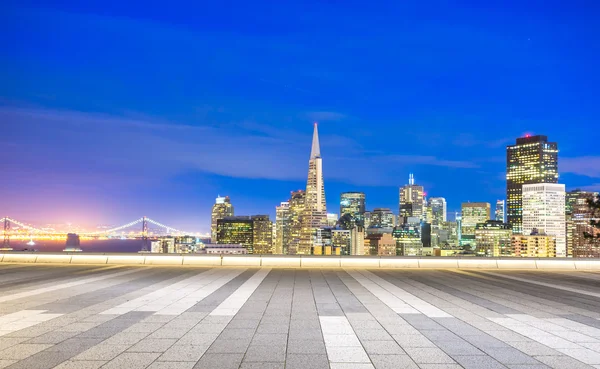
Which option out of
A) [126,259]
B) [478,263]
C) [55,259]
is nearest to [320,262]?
[478,263]

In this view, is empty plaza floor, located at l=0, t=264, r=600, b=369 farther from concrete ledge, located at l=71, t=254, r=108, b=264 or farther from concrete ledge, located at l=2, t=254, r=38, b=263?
concrete ledge, located at l=2, t=254, r=38, b=263

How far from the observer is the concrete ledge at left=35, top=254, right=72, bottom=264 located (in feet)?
92.5

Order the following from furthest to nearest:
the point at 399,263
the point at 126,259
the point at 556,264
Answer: the point at 556,264 < the point at 399,263 < the point at 126,259

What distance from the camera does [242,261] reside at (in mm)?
28359

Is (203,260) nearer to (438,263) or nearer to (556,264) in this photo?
(438,263)

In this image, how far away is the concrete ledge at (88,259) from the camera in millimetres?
28094

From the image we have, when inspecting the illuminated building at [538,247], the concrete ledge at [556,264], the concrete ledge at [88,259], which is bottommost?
the illuminated building at [538,247]

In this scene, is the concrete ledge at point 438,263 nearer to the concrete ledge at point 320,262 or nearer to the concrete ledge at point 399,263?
the concrete ledge at point 399,263

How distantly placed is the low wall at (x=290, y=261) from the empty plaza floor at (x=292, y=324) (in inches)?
324

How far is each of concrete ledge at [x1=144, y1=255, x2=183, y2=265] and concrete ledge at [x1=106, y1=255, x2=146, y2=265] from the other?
1.07ft

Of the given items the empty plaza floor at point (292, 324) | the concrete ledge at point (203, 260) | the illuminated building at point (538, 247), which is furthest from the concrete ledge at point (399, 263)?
the illuminated building at point (538, 247)

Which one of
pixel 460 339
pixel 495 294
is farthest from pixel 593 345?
pixel 495 294

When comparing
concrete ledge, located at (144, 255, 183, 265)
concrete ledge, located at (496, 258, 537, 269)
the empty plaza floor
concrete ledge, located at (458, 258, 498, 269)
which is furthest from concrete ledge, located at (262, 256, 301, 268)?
concrete ledge, located at (496, 258, 537, 269)

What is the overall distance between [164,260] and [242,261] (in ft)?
14.2
